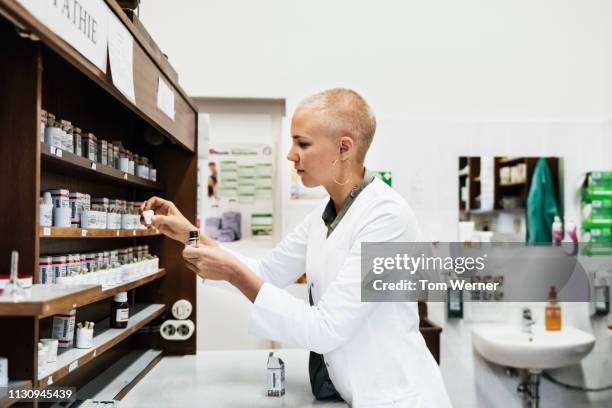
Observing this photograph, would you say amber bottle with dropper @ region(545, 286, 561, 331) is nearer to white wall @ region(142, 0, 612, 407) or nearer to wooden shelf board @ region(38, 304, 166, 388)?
white wall @ region(142, 0, 612, 407)

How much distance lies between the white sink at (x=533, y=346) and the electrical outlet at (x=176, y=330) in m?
2.13

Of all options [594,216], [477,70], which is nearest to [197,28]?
[477,70]

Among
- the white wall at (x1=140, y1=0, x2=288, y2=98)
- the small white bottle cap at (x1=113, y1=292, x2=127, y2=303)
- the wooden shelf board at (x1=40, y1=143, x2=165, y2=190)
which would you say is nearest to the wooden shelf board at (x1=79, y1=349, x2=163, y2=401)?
the small white bottle cap at (x1=113, y1=292, x2=127, y2=303)

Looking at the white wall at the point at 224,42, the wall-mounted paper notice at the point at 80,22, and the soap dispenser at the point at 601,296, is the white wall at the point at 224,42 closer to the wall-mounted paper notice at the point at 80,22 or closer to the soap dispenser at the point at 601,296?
the wall-mounted paper notice at the point at 80,22

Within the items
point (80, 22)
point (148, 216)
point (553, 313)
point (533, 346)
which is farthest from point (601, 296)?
point (80, 22)

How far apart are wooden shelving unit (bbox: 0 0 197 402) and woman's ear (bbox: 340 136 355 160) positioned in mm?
685

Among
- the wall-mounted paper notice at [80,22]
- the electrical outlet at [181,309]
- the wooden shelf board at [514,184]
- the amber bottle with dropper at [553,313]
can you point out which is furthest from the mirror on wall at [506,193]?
the wall-mounted paper notice at [80,22]

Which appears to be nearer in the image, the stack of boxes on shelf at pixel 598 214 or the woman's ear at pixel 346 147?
the woman's ear at pixel 346 147

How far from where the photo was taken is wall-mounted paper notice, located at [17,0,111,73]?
119 centimetres

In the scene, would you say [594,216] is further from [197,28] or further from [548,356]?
[197,28]

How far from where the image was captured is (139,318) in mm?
→ 2408

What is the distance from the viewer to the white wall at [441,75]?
403 centimetres

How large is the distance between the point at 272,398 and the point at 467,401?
8.09ft

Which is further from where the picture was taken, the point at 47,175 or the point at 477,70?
the point at 477,70
